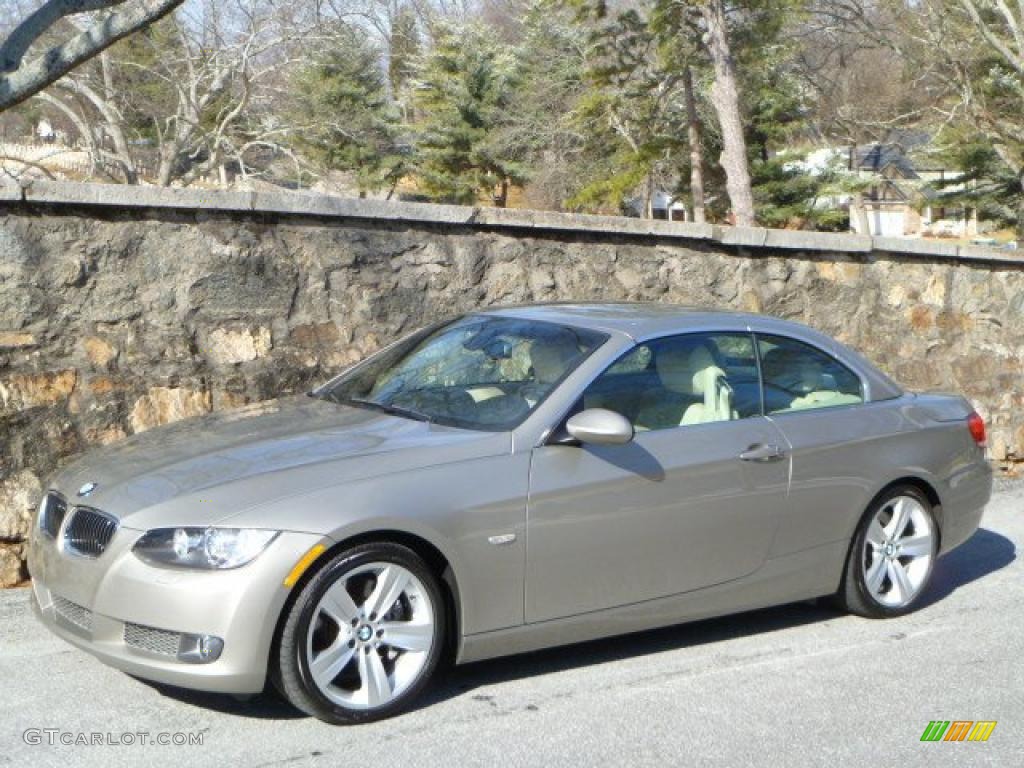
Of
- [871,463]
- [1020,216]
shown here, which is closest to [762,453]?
[871,463]

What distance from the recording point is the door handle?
546 cm

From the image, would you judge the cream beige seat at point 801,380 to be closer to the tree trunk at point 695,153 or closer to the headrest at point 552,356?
the headrest at point 552,356

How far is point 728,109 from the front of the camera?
69.3 feet

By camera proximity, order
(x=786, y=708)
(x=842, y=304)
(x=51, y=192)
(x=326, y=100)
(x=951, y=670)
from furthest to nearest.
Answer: (x=326, y=100)
(x=842, y=304)
(x=51, y=192)
(x=951, y=670)
(x=786, y=708)

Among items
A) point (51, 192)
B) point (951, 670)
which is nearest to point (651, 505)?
point (951, 670)

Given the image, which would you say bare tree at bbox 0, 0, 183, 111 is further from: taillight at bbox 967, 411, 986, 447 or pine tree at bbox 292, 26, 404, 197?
pine tree at bbox 292, 26, 404, 197

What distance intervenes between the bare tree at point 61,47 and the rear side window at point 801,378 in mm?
5921

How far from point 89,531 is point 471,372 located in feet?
5.60

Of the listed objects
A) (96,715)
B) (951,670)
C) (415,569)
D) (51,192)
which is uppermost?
(51,192)

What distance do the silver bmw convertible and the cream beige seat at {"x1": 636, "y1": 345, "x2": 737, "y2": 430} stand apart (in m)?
0.01

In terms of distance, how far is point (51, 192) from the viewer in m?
6.84

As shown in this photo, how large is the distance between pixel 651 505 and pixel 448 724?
118 centimetres

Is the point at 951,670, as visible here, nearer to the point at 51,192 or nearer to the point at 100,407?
the point at 100,407

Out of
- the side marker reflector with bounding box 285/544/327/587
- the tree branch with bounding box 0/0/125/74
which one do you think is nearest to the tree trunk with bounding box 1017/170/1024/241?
the tree branch with bounding box 0/0/125/74
